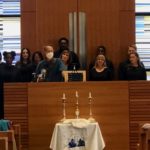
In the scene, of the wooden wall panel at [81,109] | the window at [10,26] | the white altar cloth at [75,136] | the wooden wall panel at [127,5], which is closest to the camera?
the white altar cloth at [75,136]

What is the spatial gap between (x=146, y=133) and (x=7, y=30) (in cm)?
565

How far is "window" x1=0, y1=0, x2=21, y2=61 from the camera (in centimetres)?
1062

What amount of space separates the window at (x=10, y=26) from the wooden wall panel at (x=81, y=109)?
3149mm

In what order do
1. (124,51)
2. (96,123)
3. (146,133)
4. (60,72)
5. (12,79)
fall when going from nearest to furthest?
(146,133)
(96,123)
(60,72)
(12,79)
(124,51)

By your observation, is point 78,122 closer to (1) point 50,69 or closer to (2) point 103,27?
(1) point 50,69

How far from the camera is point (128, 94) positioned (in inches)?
303

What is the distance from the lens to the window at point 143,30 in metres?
10.6

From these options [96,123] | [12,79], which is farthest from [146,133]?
[12,79]

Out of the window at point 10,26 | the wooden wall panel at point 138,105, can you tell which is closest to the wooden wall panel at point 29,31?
the window at point 10,26

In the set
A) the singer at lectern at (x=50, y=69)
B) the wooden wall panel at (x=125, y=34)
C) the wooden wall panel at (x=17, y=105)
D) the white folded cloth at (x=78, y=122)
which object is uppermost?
the wooden wall panel at (x=125, y=34)

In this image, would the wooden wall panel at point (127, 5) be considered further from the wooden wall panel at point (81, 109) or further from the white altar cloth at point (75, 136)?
the white altar cloth at point (75, 136)

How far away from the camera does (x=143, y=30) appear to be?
35.0 feet

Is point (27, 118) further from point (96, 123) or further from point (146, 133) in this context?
point (146, 133)

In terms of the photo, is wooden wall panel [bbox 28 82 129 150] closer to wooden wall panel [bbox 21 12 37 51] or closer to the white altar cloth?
the white altar cloth
